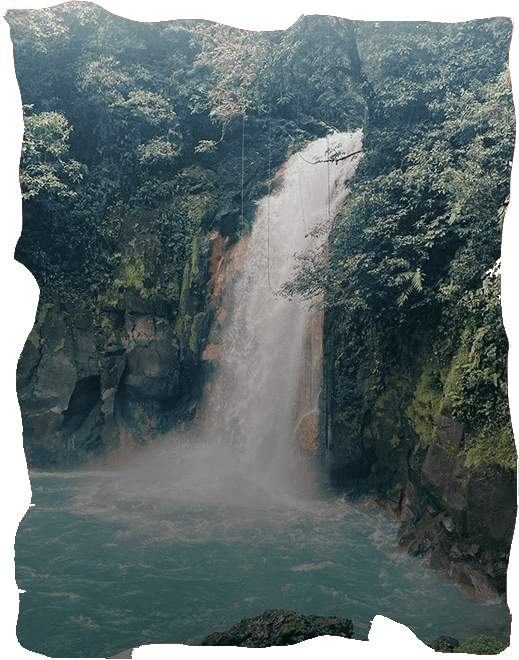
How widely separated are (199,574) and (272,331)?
7.48ft

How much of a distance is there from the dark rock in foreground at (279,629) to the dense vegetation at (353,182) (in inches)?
68.1

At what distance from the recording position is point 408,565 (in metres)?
6.47

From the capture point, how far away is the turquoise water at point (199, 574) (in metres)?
6.30

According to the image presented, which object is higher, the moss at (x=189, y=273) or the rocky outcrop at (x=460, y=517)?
the moss at (x=189, y=273)

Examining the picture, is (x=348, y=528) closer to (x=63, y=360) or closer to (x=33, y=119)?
(x=63, y=360)

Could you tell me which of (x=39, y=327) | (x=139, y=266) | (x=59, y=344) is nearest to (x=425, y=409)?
(x=139, y=266)

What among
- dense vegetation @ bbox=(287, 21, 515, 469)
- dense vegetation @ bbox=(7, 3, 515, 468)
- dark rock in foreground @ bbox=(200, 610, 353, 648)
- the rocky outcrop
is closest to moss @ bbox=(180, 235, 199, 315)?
dense vegetation @ bbox=(7, 3, 515, 468)

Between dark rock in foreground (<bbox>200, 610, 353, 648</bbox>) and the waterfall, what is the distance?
115cm

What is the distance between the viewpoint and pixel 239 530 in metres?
6.62

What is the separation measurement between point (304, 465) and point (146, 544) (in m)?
1.61

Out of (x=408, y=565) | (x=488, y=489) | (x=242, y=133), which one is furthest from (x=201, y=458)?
(x=242, y=133)

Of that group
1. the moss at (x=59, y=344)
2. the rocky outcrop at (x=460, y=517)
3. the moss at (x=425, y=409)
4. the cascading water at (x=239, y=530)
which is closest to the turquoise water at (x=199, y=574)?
the cascading water at (x=239, y=530)

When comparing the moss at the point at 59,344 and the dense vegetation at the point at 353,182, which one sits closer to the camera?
the dense vegetation at the point at 353,182

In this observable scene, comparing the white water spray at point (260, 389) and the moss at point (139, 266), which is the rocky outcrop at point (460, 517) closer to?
the white water spray at point (260, 389)
